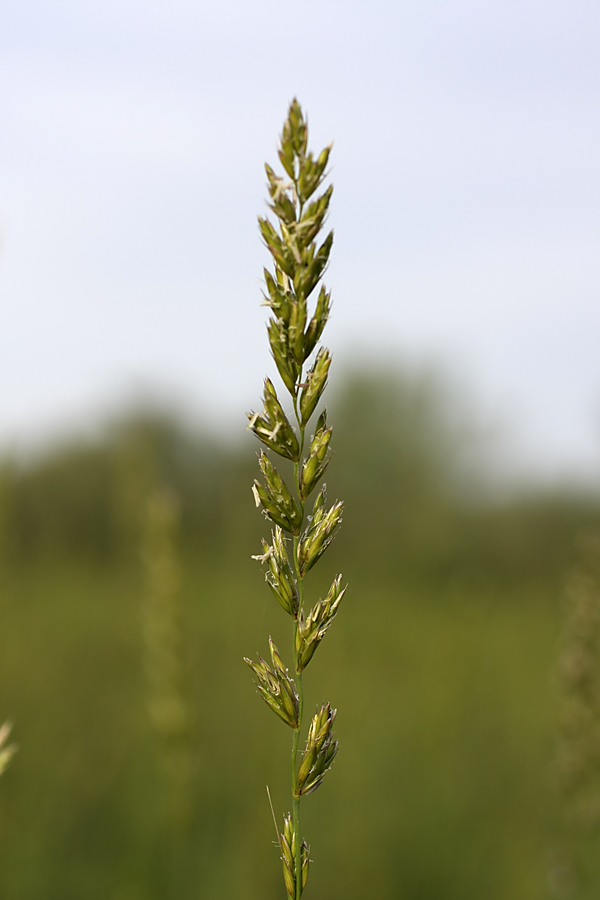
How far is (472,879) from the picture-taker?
4672 millimetres

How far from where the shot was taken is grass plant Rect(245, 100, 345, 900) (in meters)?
0.92

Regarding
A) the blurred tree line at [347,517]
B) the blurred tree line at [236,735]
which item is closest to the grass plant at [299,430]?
the blurred tree line at [236,735]

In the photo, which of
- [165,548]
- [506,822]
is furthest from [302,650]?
[506,822]

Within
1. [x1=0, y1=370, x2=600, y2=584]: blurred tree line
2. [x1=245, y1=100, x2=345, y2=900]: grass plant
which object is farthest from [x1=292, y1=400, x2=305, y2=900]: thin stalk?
[x1=0, y1=370, x2=600, y2=584]: blurred tree line

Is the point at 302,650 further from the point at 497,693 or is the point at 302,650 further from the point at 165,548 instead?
the point at 497,693

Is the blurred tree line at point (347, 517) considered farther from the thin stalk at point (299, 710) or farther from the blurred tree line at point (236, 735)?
the thin stalk at point (299, 710)

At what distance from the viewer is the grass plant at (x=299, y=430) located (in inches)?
36.1

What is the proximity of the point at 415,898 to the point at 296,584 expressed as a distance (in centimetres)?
438

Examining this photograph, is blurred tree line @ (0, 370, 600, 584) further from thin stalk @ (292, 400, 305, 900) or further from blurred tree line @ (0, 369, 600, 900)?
thin stalk @ (292, 400, 305, 900)

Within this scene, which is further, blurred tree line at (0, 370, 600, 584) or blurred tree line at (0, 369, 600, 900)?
blurred tree line at (0, 370, 600, 584)

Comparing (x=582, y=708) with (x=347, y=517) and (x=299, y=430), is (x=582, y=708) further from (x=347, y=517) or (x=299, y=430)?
(x=347, y=517)

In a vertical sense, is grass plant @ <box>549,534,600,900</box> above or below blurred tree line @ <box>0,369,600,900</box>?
above

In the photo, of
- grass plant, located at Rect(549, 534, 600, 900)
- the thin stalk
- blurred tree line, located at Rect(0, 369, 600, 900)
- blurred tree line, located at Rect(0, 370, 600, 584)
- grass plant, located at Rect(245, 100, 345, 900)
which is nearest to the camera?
the thin stalk

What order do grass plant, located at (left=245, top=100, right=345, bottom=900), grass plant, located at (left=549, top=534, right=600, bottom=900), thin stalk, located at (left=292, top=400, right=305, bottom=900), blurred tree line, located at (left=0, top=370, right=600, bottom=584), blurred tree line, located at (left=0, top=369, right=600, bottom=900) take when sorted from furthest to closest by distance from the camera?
blurred tree line, located at (left=0, top=370, right=600, bottom=584) → blurred tree line, located at (left=0, top=369, right=600, bottom=900) → grass plant, located at (left=549, top=534, right=600, bottom=900) → grass plant, located at (left=245, top=100, right=345, bottom=900) → thin stalk, located at (left=292, top=400, right=305, bottom=900)
